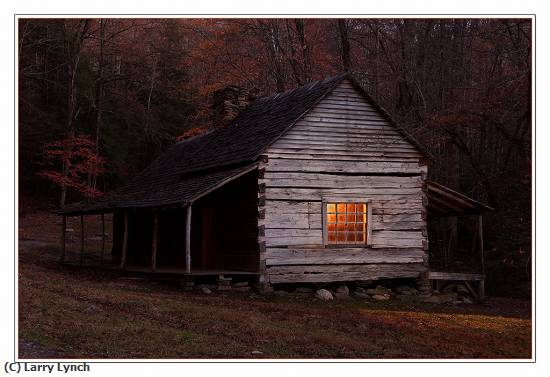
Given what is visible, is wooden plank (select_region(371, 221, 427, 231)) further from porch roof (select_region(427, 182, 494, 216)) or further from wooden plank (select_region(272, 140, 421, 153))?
wooden plank (select_region(272, 140, 421, 153))

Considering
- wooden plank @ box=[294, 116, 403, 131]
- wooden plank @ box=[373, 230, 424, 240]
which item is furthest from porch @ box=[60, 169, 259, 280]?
wooden plank @ box=[373, 230, 424, 240]

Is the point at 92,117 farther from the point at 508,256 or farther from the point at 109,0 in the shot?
the point at 109,0

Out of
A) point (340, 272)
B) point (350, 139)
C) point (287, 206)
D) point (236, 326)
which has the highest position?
point (350, 139)

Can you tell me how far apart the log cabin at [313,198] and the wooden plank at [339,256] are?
3 cm

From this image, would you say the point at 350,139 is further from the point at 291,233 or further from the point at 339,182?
the point at 291,233

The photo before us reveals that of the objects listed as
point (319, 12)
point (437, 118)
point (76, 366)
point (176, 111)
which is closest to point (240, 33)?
point (176, 111)

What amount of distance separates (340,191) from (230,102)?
7582mm

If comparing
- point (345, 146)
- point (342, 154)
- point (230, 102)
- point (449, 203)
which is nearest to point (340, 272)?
point (342, 154)

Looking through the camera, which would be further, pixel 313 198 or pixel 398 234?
pixel 398 234

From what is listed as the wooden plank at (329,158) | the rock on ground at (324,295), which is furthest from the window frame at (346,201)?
the rock on ground at (324,295)

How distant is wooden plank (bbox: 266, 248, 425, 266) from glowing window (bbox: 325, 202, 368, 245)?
0.31 m

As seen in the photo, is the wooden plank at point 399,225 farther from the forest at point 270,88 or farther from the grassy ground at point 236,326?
the forest at point 270,88

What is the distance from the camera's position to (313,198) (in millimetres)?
18531

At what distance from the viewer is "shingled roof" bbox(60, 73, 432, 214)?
1834cm
